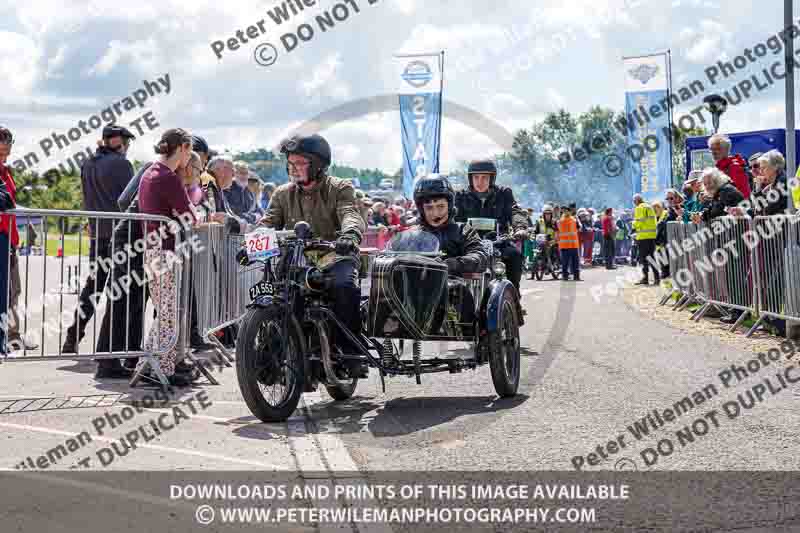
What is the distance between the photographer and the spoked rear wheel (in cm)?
611

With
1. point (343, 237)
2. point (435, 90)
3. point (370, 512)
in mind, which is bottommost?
point (370, 512)

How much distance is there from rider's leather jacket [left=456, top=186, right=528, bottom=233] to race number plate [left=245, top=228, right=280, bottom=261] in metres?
4.67

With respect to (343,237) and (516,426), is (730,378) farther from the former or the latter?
(343,237)

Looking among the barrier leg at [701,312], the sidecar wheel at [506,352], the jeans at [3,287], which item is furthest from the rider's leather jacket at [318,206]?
the barrier leg at [701,312]

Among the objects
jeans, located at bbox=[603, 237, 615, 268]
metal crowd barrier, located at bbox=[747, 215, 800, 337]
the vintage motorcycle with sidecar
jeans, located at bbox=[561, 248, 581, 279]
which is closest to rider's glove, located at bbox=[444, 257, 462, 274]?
the vintage motorcycle with sidecar

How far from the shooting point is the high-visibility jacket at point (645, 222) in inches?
920

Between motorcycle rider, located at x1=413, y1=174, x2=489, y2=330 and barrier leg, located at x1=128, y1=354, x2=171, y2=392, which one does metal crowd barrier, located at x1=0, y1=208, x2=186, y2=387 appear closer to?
barrier leg, located at x1=128, y1=354, x2=171, y2=392

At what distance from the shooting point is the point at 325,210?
760 centimetres

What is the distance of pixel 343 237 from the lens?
6812 millimetres

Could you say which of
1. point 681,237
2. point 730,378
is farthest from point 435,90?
point 730,378

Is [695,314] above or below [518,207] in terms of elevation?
below

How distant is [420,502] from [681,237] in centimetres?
1135

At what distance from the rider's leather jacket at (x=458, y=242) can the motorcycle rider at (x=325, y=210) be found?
0.72 meters

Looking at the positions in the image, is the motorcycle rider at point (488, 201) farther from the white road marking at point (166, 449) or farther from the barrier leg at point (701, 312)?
the white road marking at point (166, 449)
